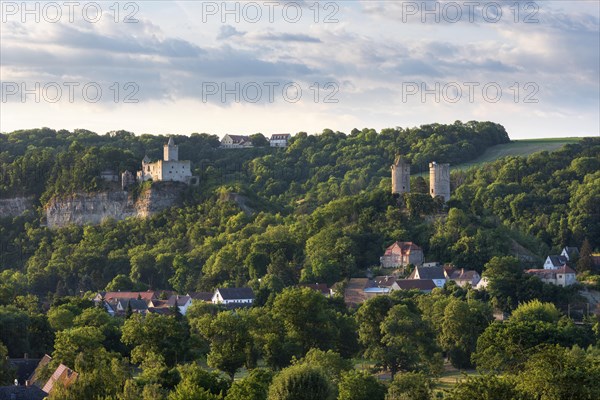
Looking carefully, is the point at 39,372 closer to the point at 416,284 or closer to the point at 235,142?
the point at 416,284

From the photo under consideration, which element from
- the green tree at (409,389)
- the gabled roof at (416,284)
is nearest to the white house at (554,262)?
the gabled roof at (416,284)

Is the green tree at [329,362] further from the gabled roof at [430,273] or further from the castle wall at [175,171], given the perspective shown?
the castle wall at [175,171]

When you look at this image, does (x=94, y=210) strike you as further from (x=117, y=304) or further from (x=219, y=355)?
(x=219, y=355)

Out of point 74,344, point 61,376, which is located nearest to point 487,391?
point 61,376

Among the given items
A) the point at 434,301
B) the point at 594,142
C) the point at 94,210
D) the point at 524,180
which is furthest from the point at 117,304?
the point at 594,142

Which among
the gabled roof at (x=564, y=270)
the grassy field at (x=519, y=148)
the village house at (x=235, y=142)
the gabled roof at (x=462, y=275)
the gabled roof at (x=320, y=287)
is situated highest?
the village house at (x=235, y=142)

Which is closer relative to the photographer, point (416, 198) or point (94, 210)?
point (416, 198)
